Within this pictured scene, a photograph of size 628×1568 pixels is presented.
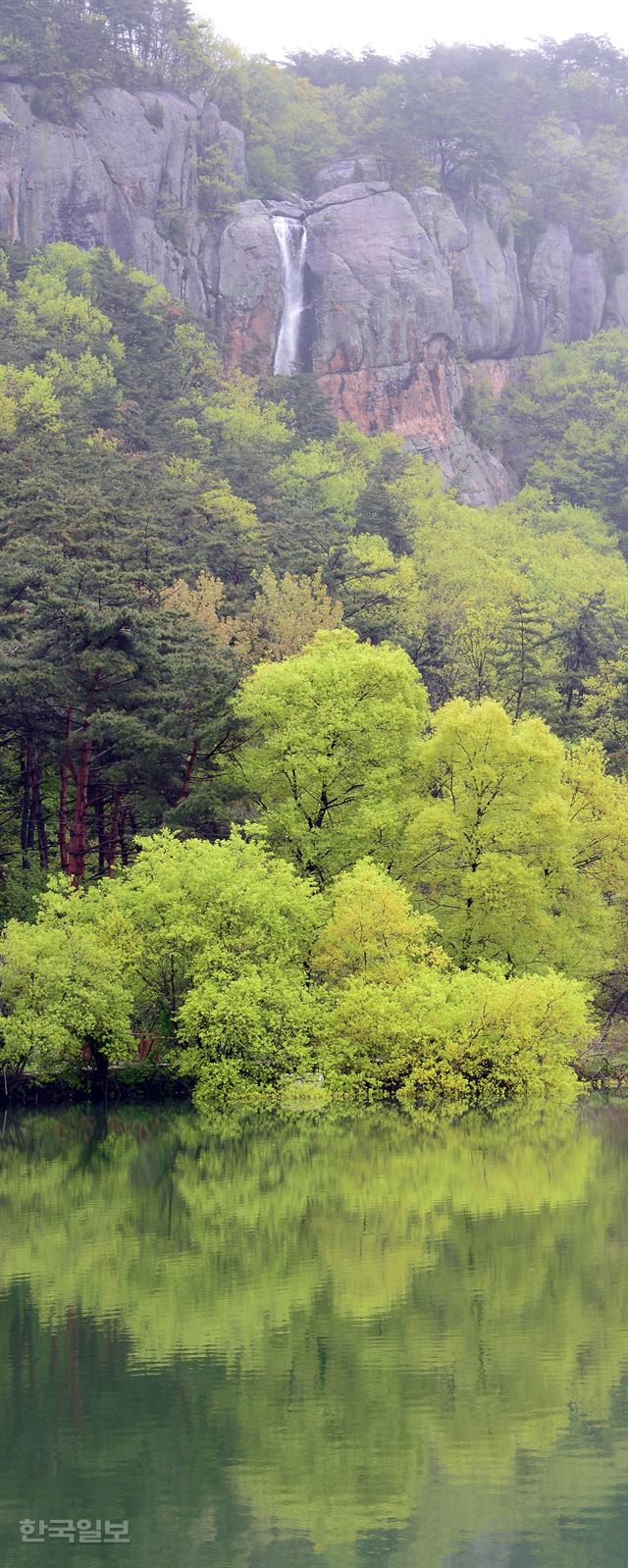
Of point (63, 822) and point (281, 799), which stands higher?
point (281, 799)

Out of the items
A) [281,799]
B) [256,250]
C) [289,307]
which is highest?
[256,250]

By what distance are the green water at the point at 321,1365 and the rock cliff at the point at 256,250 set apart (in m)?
93.7

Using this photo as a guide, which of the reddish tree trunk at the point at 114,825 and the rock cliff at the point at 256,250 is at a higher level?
the rock cliff at the point at 256,250

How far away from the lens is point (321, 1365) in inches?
622

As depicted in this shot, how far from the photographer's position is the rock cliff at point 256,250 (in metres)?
111

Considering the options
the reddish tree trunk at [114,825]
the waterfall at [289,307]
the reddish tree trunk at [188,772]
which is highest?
the waterfall at [289,307]

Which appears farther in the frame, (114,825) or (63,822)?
(114,825)

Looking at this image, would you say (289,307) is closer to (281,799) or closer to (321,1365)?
(281,799)

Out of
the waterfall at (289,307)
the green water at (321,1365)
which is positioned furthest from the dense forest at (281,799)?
the waterfall at (289,307)

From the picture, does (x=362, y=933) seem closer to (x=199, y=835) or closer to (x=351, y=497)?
(x=199, y=835)

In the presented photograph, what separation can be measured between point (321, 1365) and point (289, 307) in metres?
107

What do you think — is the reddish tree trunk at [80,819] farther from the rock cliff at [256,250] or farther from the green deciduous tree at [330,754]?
the rock cliff at [256,250]

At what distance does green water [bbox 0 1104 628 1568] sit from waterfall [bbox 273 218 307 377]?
94957mm

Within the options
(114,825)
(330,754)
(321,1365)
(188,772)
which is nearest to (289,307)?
(330,754)
